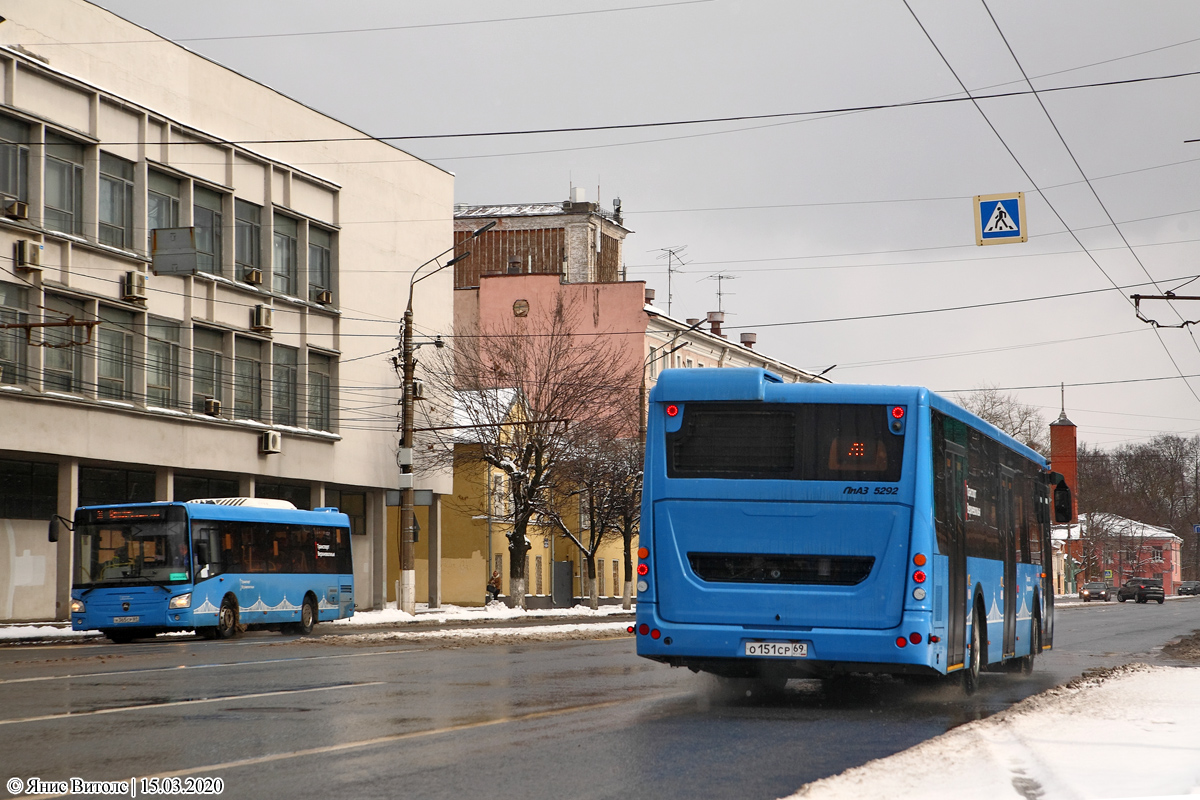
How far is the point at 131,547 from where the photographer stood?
3034cm

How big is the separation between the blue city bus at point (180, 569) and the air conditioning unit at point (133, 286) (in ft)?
26.3

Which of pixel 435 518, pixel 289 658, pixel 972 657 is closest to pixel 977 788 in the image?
pixel 972 657

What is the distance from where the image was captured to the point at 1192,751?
10.3 metres

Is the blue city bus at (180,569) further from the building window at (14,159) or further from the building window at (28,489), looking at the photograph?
the building window at (14,159)

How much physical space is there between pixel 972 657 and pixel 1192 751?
5.02 meters

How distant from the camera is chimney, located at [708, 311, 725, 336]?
296ft

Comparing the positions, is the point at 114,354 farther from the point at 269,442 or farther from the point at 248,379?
the point at 269,442

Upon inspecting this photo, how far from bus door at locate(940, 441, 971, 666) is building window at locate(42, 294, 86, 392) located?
85.7 ft

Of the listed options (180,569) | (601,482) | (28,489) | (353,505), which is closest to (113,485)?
(28,489)

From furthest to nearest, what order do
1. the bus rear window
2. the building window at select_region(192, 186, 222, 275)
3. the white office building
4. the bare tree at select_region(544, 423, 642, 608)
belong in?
the bare tree at select_region(544, 423, 642, 608), the building window at select_region(192, 186, 222, 275), the white office building, the bus rear window

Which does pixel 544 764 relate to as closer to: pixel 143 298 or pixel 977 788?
pixel 977 788

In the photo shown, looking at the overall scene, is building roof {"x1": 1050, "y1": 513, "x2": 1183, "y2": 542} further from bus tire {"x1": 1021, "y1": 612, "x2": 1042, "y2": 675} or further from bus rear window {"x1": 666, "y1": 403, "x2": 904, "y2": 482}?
bus rear window {"x1": 666, "y1": 403, "x2": 904, "y2": 482}

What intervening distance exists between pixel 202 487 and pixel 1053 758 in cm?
3753

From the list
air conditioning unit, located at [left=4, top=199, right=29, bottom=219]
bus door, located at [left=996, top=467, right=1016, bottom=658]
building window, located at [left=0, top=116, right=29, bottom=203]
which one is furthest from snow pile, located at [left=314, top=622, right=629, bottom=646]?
building window, located at [left=0, top=116, right=29, bottom=203]
